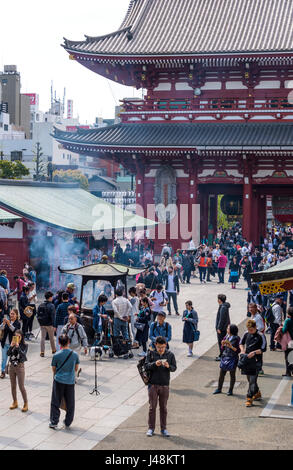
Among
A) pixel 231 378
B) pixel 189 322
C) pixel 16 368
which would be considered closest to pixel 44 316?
pixel 189 322

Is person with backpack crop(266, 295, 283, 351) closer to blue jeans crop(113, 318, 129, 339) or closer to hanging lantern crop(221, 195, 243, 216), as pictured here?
blue jeans crop(113, 318, 129, 339)

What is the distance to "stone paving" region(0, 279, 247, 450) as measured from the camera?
11844mm

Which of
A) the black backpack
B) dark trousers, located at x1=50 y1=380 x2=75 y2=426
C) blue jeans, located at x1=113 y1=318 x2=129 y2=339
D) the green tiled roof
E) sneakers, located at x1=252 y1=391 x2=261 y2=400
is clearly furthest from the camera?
the green tiled roof

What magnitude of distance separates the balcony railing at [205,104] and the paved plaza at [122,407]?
2403 centimetres

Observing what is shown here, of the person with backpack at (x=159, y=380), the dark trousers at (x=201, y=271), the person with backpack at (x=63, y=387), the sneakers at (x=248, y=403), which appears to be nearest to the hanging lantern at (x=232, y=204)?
the dark trousers at (x=201, y=271)

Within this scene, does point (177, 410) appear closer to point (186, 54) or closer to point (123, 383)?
point (123, 383)

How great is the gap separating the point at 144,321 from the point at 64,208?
14299 millimetres

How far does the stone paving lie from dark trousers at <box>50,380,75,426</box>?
191mm

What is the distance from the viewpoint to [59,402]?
1245cm

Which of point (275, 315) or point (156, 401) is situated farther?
point (275, 315)

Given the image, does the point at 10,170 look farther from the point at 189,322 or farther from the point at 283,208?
the point at 189,322

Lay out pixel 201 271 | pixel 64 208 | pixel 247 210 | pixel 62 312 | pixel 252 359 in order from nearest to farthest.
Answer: pixel 252 359 → pixel 62 312 → pixel 64 208 → pixel 201 271 → pixel 247 210

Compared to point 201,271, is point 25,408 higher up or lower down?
lower down

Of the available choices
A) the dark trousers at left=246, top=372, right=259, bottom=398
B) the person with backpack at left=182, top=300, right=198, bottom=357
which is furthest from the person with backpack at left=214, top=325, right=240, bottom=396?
the person with backpack at left=182, top=300, right=198, bottom=357
